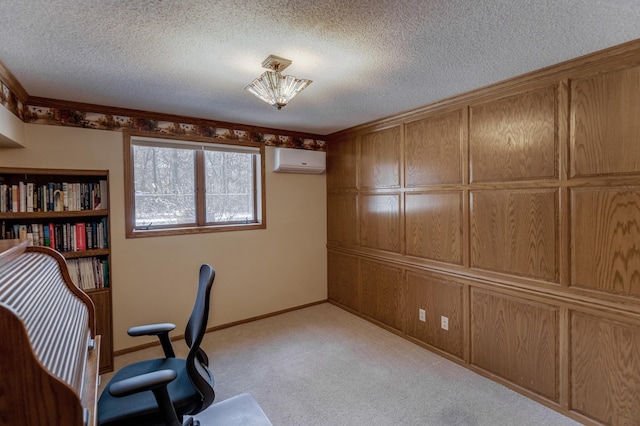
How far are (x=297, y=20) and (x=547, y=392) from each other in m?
2.91

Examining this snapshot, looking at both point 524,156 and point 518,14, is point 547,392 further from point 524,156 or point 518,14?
point 518,14

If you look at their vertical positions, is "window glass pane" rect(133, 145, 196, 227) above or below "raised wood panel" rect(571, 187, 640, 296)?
above

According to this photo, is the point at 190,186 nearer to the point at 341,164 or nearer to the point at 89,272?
the point at 89,272

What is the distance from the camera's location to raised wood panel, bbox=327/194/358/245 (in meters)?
4.03

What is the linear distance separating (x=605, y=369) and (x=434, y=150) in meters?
2.00

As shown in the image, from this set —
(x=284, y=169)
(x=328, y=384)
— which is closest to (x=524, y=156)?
(x=328, y=384)

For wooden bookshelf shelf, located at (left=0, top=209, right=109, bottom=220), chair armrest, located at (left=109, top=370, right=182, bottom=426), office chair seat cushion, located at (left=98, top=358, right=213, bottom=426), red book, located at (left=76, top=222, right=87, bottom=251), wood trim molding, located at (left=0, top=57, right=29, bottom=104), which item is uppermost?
wood trim molding, located at (left=0, top=57, right=29, bottom=104)

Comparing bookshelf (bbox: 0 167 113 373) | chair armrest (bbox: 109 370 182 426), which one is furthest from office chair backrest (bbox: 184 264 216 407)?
bookshelf (bbox: 0 167 113 373)

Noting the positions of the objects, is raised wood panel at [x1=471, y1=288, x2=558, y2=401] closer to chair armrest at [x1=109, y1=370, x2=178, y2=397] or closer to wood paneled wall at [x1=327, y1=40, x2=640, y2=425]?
wood paneled wall at [x1=327, y1=40, x2=640, y2=425]

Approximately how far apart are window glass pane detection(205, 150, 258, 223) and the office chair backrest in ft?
6.07

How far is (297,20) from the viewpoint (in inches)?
62.5

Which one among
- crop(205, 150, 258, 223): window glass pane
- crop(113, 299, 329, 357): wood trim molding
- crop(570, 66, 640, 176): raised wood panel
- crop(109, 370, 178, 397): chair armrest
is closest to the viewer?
crop(109, 370, 178, 397): chair armrest

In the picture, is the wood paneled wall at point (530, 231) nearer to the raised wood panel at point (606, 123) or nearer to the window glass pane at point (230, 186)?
the raised wood panel at point (606, 123)

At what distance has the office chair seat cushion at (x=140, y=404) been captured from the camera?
145cm
